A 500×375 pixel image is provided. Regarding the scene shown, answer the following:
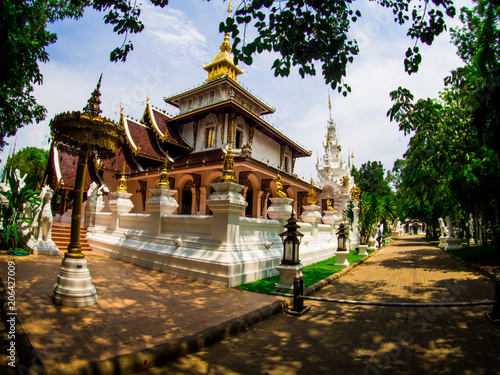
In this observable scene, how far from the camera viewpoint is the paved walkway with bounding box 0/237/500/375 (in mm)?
2941

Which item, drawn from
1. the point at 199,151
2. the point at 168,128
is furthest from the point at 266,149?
the point at 168,128

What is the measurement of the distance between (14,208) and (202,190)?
319 inches

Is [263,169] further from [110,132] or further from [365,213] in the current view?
[110,132]

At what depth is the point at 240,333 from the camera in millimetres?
3943

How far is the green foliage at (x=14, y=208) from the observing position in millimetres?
8320

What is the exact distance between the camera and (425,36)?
4.92 m

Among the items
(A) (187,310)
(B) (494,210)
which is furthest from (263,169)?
(A) (187,310)

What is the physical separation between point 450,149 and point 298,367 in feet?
35.3

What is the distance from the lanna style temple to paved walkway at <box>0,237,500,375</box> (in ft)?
3.90

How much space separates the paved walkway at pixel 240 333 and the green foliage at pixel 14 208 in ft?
8.97

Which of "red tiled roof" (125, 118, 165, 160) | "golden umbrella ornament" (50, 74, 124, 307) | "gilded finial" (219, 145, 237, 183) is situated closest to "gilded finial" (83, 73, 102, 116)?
"golden umbrella ornament" (50, 74, 124, 307)

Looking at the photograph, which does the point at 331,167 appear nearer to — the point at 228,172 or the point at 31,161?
the point at 228,172

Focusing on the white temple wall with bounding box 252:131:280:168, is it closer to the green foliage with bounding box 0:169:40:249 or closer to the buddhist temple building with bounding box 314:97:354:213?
the buddhist temple building with bounding box 314:97:354:213

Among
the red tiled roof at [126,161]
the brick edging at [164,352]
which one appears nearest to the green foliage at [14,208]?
the red tiled roof at [126,161]
